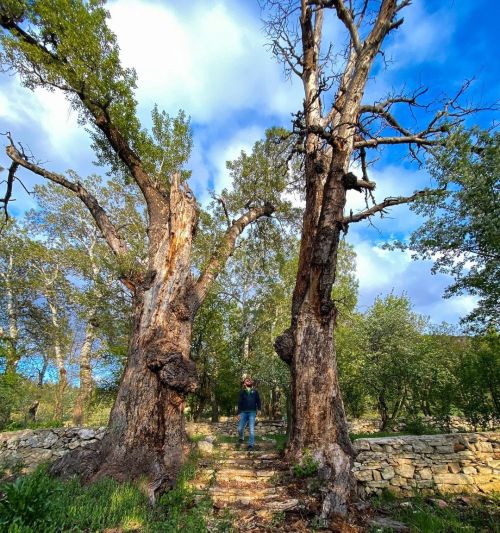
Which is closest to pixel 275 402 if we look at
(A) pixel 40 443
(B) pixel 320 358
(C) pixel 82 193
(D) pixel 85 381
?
(D) pixel 85 381

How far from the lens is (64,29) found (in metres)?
7.00

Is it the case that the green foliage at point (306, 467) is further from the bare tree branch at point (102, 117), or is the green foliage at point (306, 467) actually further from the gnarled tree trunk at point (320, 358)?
the bare tree branch at point (102, 117)

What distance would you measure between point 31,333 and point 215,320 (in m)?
10.6

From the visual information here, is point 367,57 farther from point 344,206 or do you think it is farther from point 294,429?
point 294,429

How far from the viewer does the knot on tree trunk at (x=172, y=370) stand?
A: 540 cm

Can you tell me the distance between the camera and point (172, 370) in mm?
5430

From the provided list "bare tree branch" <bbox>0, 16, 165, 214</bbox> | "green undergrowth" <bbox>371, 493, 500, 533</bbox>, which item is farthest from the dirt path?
"bare tree branch" <bbox>0, 16, 165, 214</bbox>

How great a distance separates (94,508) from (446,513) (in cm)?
455

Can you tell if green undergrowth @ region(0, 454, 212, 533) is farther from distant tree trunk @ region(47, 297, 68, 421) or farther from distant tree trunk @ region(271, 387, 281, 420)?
distant tree trunk @ region(271, 387, 281, 420)

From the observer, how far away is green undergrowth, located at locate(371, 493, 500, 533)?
12.0 ft

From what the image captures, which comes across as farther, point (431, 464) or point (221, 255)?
point (221, 255)

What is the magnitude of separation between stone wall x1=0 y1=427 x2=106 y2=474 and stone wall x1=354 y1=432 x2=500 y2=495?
686 cm

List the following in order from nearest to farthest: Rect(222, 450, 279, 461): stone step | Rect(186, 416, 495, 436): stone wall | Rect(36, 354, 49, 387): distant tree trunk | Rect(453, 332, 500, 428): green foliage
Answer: Rect(222, 450, 279, 461): stone step, Rect(453, 332, 500, 428): green foliage, Rect(186, 416, 495, 436): stone wall, Rect(36, 354, 49, 387): distant tree trunk

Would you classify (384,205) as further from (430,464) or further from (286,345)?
(430,464)
